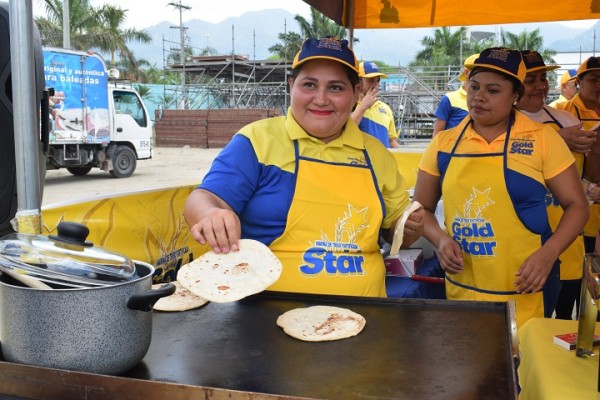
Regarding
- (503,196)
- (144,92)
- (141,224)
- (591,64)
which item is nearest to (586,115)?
(591,64)

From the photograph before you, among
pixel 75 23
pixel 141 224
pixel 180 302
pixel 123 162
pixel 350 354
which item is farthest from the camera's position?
pixel 75 23

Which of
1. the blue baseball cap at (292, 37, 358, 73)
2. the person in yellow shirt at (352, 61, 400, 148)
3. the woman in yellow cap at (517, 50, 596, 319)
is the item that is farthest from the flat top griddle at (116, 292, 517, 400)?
the person in yellow shirt at (352, 61, 400, 148)

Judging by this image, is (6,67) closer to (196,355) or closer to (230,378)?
(196,355)

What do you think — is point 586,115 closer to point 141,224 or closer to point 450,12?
point 450,12

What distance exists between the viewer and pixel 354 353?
136 centimetres

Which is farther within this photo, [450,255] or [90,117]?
[90,117]

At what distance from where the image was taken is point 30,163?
1619mm

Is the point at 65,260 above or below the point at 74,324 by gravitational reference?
above

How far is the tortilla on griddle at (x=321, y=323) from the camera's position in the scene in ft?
4.74

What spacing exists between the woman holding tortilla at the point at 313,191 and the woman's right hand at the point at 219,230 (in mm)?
365

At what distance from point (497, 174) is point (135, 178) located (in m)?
14.0

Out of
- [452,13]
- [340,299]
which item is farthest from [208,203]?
[452,13]

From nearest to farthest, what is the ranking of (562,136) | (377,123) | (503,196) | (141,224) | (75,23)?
(503,196)
(141,224)
(562,136)
(377,123)
(75,23)

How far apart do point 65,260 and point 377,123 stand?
13.8ft
